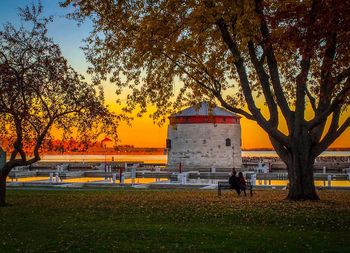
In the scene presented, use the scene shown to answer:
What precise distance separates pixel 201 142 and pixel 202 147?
0.51 meters

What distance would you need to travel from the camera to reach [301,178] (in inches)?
775

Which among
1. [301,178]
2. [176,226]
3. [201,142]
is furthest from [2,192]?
[201,142]

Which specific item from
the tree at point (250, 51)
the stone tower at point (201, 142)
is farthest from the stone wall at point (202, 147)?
the tree at point (250, 51)

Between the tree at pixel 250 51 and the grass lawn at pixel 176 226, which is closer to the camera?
the grass lawn at pixel 176 226

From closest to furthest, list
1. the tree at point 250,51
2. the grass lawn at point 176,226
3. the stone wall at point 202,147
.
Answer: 1. the grass lawn at point 176,226
2. the tree at point 250,51
3. the stone wall at point 202,147

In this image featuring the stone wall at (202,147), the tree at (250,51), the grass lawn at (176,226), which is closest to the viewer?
the grass lawn at (176,226)

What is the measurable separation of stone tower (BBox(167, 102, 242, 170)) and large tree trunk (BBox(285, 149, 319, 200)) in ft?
92.3

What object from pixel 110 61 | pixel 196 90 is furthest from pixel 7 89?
pixel 196 90

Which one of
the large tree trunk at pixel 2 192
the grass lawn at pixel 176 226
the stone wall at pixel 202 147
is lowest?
the grass lawn at pixel 176 226

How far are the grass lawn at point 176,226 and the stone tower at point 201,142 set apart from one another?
29454 millimetres

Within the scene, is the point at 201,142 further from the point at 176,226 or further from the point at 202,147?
the point at 176,226

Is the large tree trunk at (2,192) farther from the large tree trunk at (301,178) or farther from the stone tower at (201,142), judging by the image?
the stone tower at (201,142)

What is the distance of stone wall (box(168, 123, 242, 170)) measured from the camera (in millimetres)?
48156

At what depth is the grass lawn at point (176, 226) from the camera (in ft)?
32.8
